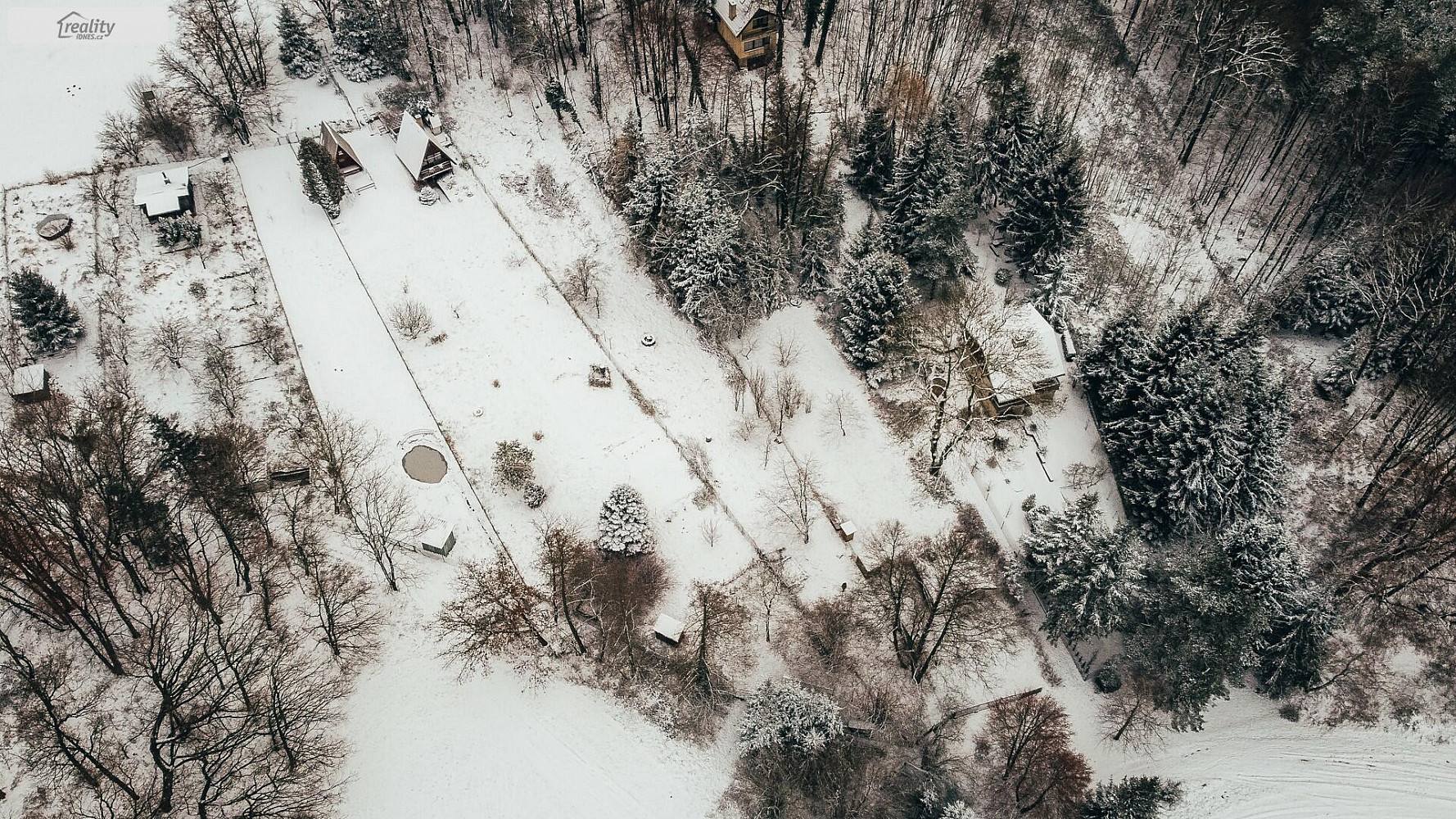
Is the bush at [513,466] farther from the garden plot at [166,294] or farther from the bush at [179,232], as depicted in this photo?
the bush at [179,232]

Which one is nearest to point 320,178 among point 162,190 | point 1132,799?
point 162,190

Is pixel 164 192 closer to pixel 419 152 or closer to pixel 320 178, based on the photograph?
pixel 320 178

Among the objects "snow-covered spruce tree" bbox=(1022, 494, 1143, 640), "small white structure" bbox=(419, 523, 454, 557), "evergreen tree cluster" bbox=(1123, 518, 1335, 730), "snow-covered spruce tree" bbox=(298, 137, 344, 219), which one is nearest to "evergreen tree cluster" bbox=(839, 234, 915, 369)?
"snow-covered spruce tree" bbox=(1022, 494, 1143, 640)

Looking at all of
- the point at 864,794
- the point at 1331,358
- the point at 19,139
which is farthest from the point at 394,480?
the point at 1331,358

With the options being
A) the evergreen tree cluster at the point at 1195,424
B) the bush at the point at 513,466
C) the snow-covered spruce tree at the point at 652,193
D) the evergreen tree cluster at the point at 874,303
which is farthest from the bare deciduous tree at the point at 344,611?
the evergreen tree cluster at the point at 1195,424

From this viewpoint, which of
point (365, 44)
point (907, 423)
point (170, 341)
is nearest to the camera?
point (170, 341)

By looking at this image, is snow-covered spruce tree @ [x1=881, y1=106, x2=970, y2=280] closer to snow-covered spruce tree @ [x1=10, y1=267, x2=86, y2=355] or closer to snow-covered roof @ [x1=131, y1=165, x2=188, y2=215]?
snow-covered roof @ [x1=131, y1=165, x2=188, y2=215]
